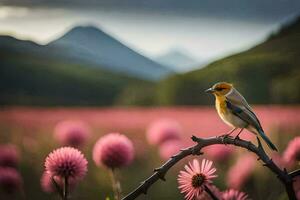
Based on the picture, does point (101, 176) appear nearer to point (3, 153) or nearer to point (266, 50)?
point (3, 153)

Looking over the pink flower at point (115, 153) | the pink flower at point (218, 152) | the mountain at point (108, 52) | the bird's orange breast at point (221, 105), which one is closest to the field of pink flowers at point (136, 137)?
the pink flower at point (218, 152)

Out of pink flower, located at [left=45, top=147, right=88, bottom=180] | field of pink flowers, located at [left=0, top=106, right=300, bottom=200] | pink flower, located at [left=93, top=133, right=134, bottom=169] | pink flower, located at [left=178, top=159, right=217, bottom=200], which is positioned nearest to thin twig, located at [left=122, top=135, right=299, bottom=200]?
pink flower, located at [left=178, top=159, right=217, bottom=200]

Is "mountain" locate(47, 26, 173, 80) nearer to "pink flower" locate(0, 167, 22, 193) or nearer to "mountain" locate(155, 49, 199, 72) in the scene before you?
"mountain" locate(155, 49, 199, 72)

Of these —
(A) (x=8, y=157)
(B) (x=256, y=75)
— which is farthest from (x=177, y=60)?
(A) (x=8, y=157)

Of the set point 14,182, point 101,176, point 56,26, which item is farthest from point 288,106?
point 14,182

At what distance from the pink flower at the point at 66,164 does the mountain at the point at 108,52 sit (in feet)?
1.91

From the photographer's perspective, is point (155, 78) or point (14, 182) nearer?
point (14, 182)

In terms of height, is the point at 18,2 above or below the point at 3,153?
above

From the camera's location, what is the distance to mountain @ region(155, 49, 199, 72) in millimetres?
1354

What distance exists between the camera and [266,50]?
139cm

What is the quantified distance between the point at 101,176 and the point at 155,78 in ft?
0.87

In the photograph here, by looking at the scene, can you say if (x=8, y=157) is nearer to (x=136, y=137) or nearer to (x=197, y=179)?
(x=136, y=137)

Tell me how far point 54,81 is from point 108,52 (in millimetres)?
187

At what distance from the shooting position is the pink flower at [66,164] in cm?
78
